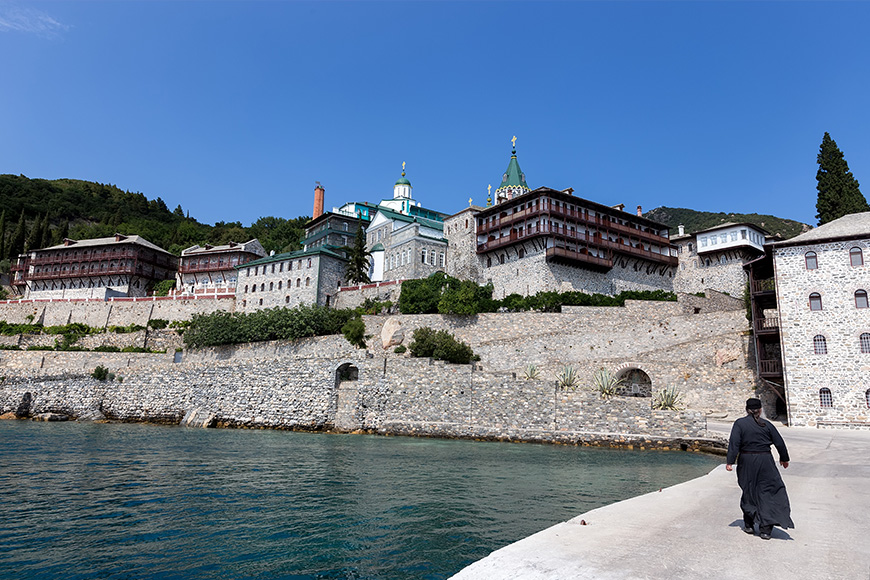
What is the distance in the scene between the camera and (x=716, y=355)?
29.1 metres

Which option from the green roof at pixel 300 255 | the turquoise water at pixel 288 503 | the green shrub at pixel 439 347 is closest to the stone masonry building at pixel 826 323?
the turquoise water at pixel 288 503

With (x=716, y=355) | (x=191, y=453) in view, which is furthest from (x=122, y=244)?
(x=716, y=355)

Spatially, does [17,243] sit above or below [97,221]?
below

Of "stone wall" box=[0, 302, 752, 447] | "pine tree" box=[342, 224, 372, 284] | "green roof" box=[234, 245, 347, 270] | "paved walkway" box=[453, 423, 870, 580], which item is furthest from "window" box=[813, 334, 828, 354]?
"green roof" box=[234, 245, 347, 270]

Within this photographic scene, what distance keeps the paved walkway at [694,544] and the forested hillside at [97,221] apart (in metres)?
67.7

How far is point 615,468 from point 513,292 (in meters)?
27.9

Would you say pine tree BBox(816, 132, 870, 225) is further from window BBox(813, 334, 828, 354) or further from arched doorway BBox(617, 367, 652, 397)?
arched doorway BBox(617, 367, 652, 397)

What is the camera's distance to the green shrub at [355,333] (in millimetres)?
35781

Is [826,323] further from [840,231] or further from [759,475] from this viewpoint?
[759,475]

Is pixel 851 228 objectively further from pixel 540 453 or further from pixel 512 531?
pixel 512 531

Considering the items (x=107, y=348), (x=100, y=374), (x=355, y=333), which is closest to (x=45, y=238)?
(x=107, y=348)

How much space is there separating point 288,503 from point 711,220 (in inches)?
3910

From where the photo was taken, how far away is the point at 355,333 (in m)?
35.8

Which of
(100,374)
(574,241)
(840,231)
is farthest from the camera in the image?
(574,241)
